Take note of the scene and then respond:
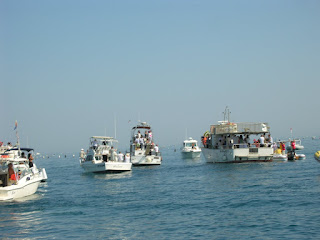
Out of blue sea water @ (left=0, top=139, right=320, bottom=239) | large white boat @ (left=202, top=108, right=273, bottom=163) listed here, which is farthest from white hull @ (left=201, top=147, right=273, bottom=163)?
blue sea water @ (left=0, top=139, right=320, bottom=239)

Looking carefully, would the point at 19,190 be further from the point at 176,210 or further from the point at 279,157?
the point at 279,157

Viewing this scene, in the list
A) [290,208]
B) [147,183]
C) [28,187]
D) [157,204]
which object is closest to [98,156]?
[147,183]

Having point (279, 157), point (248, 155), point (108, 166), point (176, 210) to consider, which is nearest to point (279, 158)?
point (279, 157)

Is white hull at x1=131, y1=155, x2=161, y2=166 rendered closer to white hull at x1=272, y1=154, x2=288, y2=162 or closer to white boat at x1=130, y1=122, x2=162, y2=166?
white boat at x1=130, y1=122, x2=162, y2=166

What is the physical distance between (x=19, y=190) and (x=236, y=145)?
29.8 m

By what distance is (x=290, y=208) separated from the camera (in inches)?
897

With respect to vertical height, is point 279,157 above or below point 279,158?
above

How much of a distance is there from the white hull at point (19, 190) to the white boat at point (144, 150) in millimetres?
26087

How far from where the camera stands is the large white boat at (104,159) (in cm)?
4569

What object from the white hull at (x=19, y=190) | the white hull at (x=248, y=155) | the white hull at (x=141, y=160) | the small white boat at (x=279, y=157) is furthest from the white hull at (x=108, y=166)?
the small white boat at (x=279, y=157)

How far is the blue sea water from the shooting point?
19.0 meters

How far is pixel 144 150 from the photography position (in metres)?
57.6

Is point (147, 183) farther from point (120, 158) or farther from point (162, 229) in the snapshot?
Result: point (162, 229)

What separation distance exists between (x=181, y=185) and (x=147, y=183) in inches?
134
